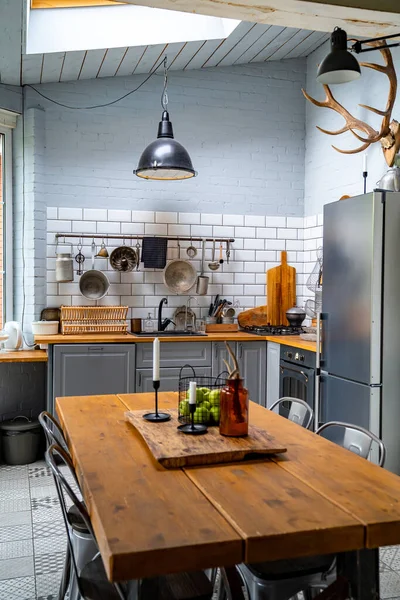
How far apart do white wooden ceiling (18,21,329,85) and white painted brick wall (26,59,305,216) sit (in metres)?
0.15

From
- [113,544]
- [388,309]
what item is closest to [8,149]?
[388,309]

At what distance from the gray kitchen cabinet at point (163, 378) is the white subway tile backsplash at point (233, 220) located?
1548 millimetres

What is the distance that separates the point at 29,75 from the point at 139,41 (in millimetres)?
981

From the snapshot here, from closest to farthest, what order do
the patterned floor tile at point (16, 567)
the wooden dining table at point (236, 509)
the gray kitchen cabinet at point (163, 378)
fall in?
1. the wooden dining table at point (236, 509)
2. the patterned floor tile at point (16, 567)
3. the gray kitchen cabinet at point (163, 378)

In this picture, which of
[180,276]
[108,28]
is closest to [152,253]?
[180,276]

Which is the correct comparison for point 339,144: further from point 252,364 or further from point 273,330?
point 252,364

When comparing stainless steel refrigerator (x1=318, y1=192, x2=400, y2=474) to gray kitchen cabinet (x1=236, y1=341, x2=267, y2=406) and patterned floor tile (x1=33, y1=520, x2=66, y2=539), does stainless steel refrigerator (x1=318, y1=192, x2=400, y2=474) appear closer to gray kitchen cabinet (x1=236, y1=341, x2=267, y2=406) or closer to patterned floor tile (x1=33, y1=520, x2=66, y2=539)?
gray kitchen cabinet (x1=236, y1=341, x2=267, y2=406)

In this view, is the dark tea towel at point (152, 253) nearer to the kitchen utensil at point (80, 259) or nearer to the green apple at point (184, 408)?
the kitchen utensil at point (80, 259)

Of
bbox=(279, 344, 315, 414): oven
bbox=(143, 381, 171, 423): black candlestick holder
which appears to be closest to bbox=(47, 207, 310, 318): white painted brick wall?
bbox=(279, 344, 315, 414): oven

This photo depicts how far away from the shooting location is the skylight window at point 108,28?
4461 millimetres

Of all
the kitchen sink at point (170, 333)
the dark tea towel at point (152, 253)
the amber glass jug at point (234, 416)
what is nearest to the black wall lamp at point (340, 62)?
the amber glass jug at point (234, 416)

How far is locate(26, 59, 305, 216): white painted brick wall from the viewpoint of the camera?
17.7 feet

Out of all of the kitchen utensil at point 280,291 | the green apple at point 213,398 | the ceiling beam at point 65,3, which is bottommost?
the green apple at point 213,398

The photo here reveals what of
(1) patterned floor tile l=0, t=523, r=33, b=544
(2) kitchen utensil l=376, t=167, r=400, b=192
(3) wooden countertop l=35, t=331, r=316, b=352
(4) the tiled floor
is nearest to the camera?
(4) the tiled floor
